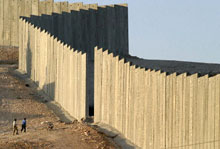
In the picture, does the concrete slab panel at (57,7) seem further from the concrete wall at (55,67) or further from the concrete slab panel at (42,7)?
the concrete wall at (55,67)

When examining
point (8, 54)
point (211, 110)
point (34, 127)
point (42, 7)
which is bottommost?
point (34, 127)

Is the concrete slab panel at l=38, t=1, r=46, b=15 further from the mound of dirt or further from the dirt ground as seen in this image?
the dirt ground

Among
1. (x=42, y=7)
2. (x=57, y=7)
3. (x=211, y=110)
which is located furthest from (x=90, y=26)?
(x=211, y=110)

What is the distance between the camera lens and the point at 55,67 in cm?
2859

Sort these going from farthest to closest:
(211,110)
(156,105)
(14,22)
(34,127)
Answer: (14,22) → (34,127) → (156,105) → (211,110)

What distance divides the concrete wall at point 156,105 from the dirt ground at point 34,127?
858 mm

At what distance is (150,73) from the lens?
20250 millimetres

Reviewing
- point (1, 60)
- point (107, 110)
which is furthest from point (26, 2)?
point (107, 110)

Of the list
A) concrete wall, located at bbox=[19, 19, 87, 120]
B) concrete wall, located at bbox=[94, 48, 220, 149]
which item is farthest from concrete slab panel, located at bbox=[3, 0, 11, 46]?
concrete wall, located at bbox=[94, 48, 220, 149]

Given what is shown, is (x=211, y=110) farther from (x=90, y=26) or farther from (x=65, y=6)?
(x=65, y=6)

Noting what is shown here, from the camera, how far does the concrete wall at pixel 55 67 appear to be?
25308mm

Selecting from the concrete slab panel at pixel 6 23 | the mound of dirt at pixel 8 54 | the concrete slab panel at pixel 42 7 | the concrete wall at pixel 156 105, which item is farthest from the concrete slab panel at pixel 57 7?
the concrete wall at pixel 156 105

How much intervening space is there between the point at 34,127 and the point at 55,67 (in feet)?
16.8

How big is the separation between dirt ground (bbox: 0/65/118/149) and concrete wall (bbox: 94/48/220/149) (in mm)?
858
